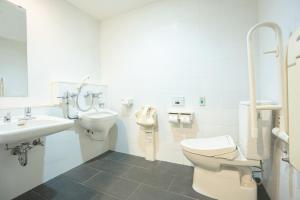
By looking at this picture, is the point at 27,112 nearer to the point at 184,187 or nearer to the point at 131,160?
the point at 131,160

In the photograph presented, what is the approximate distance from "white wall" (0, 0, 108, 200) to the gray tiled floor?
133 millimetres

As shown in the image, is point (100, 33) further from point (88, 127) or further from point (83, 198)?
point (83, 198)

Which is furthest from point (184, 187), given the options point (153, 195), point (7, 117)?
point (7, 117)

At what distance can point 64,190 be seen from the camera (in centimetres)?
142

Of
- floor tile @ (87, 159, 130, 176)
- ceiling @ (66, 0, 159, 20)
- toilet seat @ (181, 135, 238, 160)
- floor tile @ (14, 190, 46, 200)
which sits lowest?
floor tile @ (14, 190, 46, 200)

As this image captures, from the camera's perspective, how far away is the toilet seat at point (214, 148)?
1.19 meters

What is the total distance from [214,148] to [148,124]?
34.3 inches

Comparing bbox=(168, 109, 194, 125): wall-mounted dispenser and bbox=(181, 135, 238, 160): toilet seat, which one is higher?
bbox=(168, 109, 194, 125): wall-mounted dispenser

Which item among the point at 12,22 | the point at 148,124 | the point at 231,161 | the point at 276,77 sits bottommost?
the point at 231,161

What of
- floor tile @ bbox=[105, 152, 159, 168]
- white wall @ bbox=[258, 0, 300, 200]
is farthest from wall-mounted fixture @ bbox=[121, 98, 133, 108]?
white wall @ bbox=[258, 0, 300, 200]

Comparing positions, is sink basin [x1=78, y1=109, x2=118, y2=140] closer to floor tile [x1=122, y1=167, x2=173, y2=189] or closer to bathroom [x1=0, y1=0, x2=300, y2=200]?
bathroom [x1=0, y1=0, x2=300, y2=200]

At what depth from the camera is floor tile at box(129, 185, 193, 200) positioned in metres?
1.30

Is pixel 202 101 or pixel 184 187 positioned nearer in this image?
pixel 184 187

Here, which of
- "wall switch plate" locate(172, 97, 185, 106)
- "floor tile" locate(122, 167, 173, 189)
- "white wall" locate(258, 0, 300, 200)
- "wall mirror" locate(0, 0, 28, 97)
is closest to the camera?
"white wall" locate(258, 0, 300, 200)
